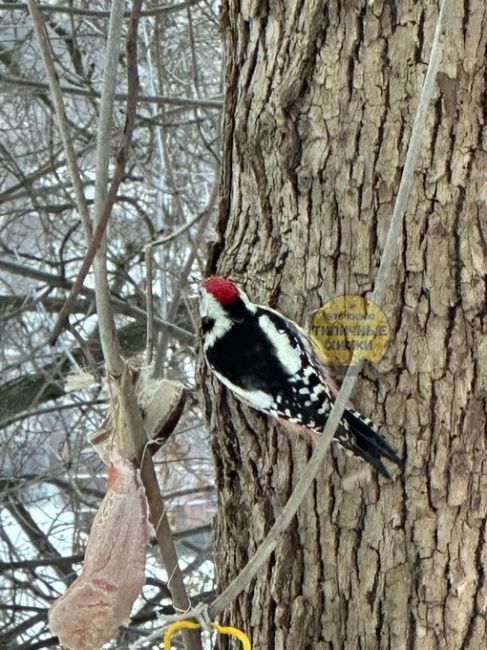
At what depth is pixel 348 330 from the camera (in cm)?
100

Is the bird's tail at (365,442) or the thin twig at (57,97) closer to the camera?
the thin twig at (57,97)

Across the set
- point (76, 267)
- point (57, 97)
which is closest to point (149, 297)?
point (57, 97)

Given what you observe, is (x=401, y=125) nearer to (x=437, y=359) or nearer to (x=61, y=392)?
(x=437, y=359)

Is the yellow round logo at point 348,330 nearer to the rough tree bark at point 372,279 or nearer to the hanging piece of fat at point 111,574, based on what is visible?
the rough tree bark at point 372,279

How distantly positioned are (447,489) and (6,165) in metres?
2.03

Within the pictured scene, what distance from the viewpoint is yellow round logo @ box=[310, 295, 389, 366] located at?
96 centimetres

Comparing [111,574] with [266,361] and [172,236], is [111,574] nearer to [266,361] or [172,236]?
[266,361]

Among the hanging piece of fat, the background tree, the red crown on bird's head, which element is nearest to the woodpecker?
the red crown on bird's head

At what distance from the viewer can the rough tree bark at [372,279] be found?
930 mm

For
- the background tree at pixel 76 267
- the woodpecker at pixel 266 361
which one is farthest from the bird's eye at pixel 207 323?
the background tree at pixel 76 267

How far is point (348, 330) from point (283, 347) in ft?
0.30

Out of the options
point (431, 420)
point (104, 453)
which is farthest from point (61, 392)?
point (431, 420)

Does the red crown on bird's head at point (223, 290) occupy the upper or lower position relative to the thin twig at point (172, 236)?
lower

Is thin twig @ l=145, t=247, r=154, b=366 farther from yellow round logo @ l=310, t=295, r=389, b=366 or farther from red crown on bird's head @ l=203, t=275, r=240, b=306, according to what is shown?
yellow round logo @ l=310, t=295, r=389, b=366
